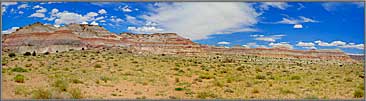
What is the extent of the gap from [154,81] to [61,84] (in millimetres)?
2627

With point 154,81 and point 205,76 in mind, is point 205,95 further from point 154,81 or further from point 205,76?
point 205,76

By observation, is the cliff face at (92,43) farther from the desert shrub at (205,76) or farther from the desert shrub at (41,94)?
the desert shrub at (41,94)

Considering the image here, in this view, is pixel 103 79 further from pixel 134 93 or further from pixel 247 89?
pixel 247 89

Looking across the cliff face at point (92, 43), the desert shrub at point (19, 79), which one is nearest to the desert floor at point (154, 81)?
the desert shrub at point (19, 79)

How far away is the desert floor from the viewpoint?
1046 centimetres

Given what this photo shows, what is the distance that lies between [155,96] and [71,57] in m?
4.21

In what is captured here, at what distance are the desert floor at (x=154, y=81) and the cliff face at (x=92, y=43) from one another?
0.48 metres

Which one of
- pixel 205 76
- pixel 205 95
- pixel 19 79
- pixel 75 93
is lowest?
pixel 205 95

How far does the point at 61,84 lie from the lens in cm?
1047

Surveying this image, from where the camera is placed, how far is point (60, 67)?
11680 millimetres

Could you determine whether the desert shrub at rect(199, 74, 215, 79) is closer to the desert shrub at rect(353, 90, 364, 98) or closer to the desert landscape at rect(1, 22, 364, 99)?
the desert landscape at rect(1, 22, 364, 99)

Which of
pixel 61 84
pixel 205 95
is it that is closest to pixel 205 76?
pixel 205 95

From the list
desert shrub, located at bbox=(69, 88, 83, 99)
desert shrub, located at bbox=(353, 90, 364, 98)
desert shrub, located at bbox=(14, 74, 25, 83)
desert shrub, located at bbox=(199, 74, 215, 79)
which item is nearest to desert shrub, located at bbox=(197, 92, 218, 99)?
desert shrub, located at bbox=(199, 74, 215, 79)

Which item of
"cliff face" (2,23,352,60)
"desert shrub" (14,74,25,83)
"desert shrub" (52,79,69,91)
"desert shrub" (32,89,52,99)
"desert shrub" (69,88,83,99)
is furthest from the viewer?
"cliff face" (2,23,352,60)
